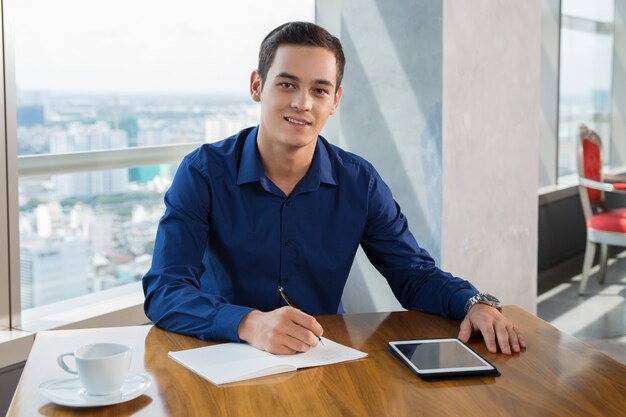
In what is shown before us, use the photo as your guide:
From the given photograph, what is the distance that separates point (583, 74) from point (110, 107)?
17.0ft

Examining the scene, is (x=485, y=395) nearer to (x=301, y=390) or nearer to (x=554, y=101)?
(x=301, y=390)

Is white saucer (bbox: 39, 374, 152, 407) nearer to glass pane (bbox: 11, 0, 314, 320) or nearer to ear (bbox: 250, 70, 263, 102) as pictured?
ear (bbox: 250, 70, 263, 102)

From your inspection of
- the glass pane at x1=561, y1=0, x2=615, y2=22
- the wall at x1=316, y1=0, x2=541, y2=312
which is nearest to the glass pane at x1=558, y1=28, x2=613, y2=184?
the glass pane at x1=561, y1=0, x2=615, y2=22

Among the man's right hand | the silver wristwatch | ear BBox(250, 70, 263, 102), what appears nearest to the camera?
the man's right hand

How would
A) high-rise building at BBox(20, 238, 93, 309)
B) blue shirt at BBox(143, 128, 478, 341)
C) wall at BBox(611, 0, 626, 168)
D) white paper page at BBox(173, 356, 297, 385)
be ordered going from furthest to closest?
wall at BBox(611, 0, 626, 168) → high-rise building at BBox(20, 238, 93, 309) → blue shirt at BBox(143, 128, 478, 341) → white paper page at BBox(173, 356, 297, 385)

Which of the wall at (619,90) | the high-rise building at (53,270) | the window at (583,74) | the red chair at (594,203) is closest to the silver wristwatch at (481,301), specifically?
the high-rise building at (53,270)

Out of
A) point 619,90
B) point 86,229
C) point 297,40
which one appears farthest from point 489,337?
point 619,90

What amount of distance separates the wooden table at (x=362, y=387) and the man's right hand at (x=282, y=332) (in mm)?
92

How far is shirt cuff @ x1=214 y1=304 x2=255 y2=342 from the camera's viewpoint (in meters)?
1.76

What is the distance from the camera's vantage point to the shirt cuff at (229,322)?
1.76 m

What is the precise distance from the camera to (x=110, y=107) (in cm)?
331

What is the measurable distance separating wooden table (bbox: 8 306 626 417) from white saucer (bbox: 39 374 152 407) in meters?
0.02

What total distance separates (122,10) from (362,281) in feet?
5.20

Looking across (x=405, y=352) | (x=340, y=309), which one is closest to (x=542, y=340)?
(x=405, y=352)
